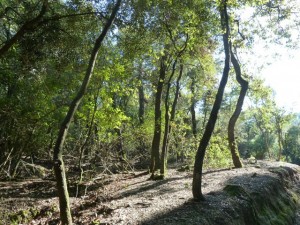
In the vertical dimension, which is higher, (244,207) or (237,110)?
(237,110)

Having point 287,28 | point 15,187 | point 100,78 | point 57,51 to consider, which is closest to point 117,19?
point 57,51

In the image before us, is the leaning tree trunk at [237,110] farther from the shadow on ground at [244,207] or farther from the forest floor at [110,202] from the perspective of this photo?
the forest floor at [110,202]

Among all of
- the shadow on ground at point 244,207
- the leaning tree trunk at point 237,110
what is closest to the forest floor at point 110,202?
the shadow on ground at point 244,207

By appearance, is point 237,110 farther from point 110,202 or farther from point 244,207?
point 110,202

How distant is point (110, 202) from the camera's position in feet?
28.5

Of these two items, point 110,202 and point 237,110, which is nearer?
point 110,202

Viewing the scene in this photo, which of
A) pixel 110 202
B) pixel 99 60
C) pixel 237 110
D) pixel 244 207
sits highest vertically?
pixel 99 60

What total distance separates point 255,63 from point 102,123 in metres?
10.5

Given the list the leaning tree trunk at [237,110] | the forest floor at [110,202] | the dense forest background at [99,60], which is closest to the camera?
the forest floor at [110,202]

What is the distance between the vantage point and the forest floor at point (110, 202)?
6.80m

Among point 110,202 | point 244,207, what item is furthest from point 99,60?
point 244,207

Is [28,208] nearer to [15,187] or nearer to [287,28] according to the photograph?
[15,187]

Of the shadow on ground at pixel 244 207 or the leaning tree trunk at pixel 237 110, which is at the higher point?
the leaning tree trunk at pixel 237 110

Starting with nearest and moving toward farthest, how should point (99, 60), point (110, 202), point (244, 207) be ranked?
point (244, 207), point (110, 202), point (99, 60)
